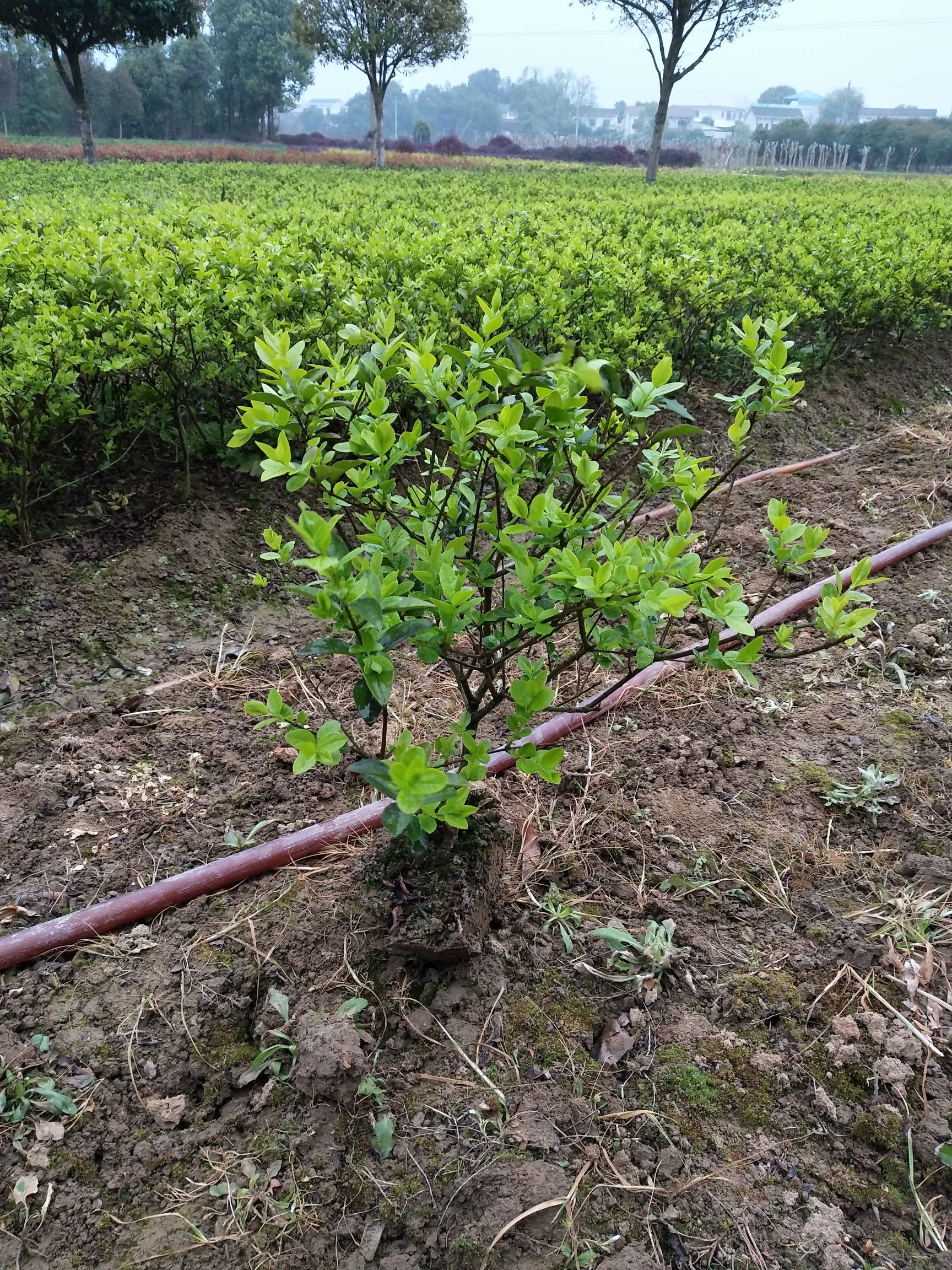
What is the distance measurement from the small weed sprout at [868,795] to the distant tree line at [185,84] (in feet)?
162

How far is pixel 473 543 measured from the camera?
171 cm

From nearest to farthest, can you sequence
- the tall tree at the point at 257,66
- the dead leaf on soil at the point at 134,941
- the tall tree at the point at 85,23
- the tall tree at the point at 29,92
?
the dead leaf on soil at the point at 134,941, the tall tree at the point at 85,23, the tall tree at the point at 29,92, the tall tree at the point at 257,66

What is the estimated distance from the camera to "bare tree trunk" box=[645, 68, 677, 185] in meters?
21.4

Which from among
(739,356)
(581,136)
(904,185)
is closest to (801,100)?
(581,136)

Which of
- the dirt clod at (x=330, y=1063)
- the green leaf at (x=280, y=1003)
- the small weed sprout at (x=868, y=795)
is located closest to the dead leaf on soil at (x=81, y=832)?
the green leaf at (x=280, y=1003)

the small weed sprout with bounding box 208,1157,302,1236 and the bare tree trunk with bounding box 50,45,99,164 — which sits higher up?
the bare tree trunk with bounding box 50,45,99,164

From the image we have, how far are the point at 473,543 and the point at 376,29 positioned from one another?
27.1 metres

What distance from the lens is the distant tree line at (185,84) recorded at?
43.0 meters

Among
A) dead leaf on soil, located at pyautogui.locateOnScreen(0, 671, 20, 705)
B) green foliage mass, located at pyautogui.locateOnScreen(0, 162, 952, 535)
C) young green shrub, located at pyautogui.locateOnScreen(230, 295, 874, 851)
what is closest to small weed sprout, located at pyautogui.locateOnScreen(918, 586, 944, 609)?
green foliage mass, located at pyautogui.locateOnScreen(0, 162, 952, 535)

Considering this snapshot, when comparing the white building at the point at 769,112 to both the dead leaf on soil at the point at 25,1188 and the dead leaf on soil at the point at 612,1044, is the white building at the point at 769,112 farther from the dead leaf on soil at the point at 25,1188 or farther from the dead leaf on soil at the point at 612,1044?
the dead leaf on soil at the point at 25,1188

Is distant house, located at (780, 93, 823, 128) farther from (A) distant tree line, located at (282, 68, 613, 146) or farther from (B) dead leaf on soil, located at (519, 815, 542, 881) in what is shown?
(B) dead leaf on soil, located at (519, 815, 542, 881)

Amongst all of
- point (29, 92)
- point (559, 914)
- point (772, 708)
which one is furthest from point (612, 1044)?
point (29, 92)

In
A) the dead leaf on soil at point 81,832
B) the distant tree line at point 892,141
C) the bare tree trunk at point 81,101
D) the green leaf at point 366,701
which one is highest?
Result: the distant tree line at point 892,141

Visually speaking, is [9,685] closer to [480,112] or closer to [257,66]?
[257,66]
